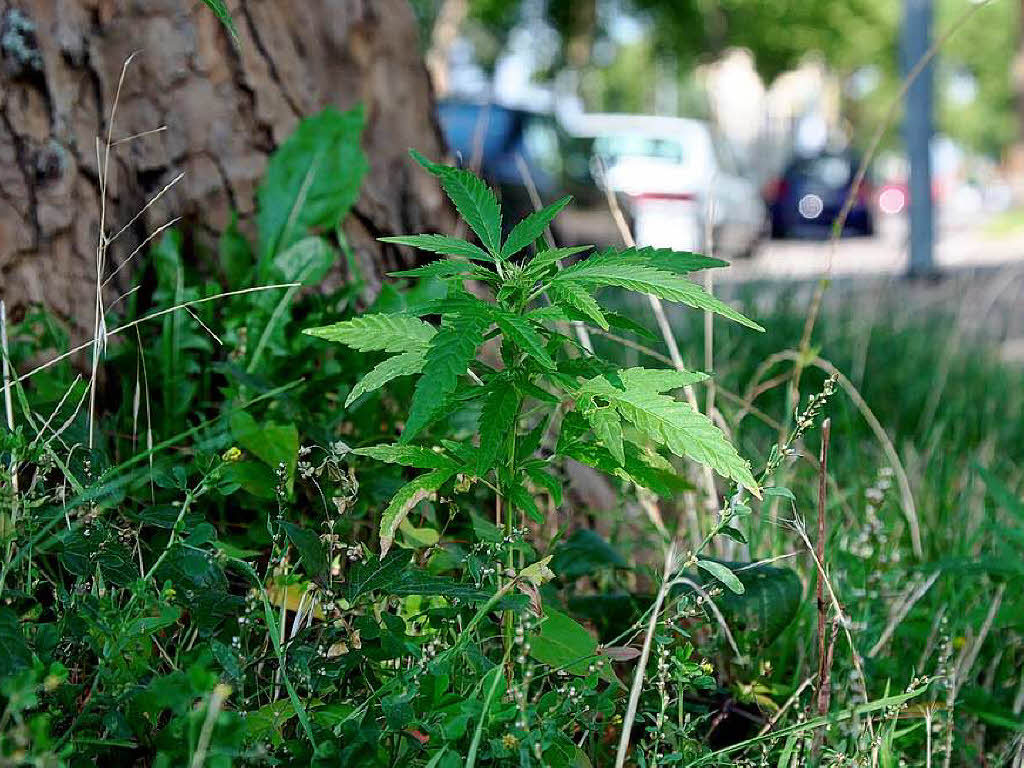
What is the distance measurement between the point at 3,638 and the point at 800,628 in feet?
4.13

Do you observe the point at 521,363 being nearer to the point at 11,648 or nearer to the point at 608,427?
the point at 608,427

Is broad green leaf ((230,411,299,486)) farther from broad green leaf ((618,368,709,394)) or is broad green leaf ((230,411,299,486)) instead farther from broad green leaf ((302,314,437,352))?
broad green leaf ((618,368,709,394))

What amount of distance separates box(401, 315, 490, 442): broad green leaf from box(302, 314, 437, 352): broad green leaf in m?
0.16

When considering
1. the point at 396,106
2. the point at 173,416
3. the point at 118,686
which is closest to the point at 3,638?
the point at 118,686

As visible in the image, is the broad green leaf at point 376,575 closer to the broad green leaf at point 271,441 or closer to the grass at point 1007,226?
the broad green leaf at point 271,441

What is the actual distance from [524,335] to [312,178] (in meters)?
1.29

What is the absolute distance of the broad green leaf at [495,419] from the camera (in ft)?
3.95

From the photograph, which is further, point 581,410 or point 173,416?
point 173,416

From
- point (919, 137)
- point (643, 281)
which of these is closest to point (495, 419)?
point (643, 281)

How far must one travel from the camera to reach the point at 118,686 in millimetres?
1152

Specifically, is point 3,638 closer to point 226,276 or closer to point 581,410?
point 581,410

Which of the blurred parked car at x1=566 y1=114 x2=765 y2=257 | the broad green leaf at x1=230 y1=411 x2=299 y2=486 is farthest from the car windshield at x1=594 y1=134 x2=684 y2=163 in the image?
the broad green leaf at x1=230 y1=411 x2=299 y2=486

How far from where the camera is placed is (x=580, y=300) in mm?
1185

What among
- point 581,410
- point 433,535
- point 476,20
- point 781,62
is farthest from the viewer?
point 781,62
